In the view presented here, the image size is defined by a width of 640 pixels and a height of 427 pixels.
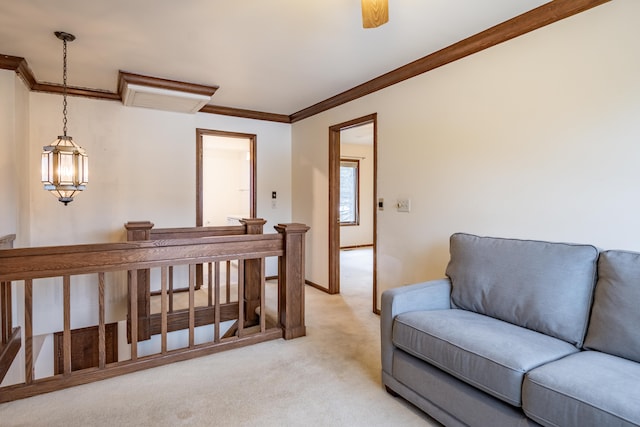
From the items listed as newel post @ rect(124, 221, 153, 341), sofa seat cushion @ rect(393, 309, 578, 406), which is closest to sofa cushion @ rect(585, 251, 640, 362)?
sofa seat cushion @ rect(393, 309, 578, 406)

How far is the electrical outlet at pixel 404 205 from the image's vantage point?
3186 millimetres

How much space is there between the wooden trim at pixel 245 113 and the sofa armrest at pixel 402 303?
347 cm

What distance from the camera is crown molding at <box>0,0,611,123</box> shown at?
2148 millimetres

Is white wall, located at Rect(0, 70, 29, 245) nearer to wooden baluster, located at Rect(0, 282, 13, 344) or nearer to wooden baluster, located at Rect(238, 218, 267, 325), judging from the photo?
wooden baluster, located at Rect(0, 282, 13, 344)

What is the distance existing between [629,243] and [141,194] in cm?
439

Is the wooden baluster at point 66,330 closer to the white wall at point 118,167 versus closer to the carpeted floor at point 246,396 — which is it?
the carpeted floor at point 246,396

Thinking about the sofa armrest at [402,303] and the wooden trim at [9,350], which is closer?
the sofa armrest at [402,303]

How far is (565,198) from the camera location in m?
2.13

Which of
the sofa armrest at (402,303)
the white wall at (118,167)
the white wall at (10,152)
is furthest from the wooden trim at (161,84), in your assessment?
the sofa armrest at (402,303)

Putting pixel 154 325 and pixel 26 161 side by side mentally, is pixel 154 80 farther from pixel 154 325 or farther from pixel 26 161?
pixel 154 325

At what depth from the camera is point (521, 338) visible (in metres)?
1.68

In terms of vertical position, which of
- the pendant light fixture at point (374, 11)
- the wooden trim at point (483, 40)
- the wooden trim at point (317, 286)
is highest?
the wooden trim at point (483, 40)

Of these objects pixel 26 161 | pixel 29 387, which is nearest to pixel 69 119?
pixel 26 161

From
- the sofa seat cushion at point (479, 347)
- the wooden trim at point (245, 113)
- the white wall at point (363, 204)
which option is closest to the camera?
the sofa seat cushion at point (479, 347)
